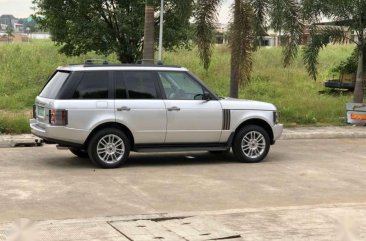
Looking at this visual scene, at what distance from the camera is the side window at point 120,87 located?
9633mm

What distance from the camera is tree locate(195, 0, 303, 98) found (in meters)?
14.3

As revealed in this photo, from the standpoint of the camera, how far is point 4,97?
18.9 m

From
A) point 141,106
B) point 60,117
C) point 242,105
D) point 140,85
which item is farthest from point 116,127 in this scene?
point 242,105

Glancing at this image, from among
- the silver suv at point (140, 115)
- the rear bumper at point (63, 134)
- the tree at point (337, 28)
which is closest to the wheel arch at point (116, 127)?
the silver suv at point (140, 115)

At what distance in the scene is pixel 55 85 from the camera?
31.5 feet

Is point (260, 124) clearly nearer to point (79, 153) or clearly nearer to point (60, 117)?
point (79, 153)

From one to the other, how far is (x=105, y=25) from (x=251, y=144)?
8.79 metres

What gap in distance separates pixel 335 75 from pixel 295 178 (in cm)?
1793

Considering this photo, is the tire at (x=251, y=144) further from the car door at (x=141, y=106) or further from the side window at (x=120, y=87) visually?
the side window at (x=120, y=87)

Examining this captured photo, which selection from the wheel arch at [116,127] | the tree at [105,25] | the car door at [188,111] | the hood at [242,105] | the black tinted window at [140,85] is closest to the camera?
the wheel arch at [116,127]

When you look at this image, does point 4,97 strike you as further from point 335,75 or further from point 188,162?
point 335,75

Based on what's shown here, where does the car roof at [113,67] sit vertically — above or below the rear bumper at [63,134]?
above

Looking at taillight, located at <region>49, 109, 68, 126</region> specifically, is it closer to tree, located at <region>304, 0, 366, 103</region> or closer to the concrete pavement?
the concrete pavement

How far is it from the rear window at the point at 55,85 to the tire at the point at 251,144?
10.5 feet
